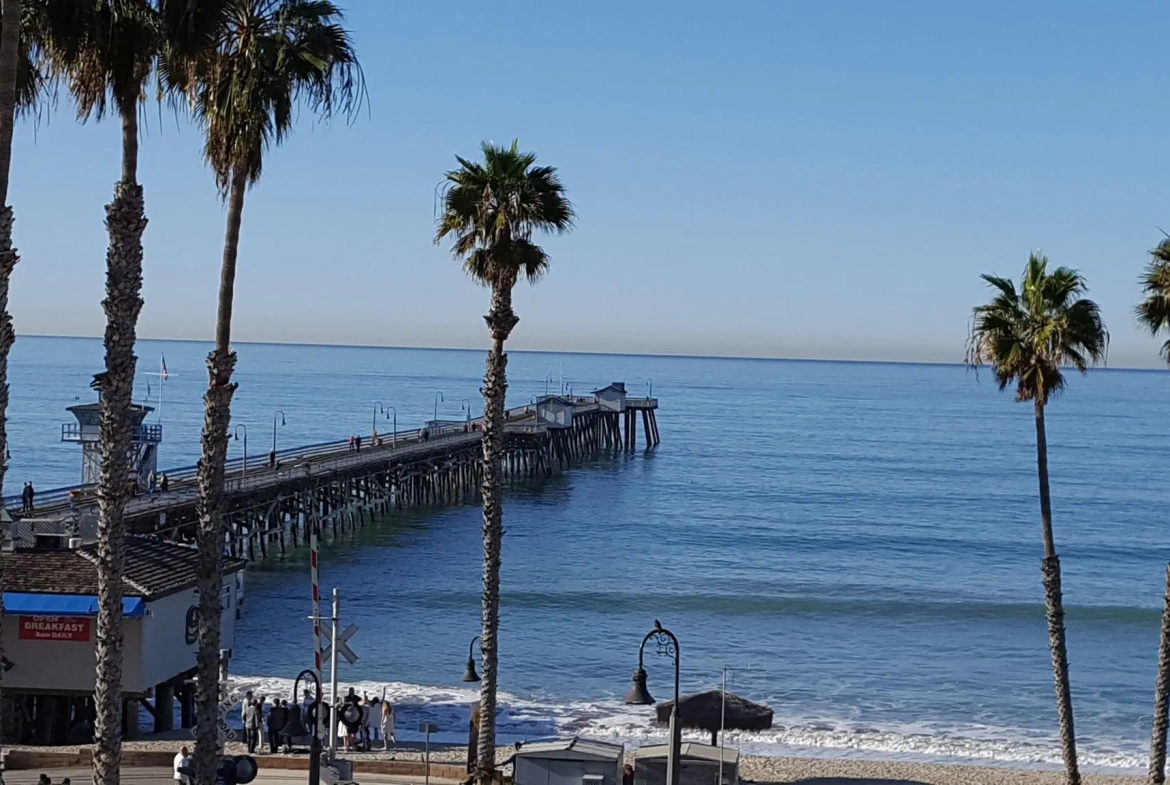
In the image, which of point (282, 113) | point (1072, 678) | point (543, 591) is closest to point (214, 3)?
point (282, 113)

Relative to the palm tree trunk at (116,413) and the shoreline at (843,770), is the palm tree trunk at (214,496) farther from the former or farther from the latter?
the shoreline at (843,770)

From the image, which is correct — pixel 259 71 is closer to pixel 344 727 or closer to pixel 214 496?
pixel 214 496

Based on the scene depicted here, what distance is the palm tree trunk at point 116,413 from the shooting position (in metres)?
12.5

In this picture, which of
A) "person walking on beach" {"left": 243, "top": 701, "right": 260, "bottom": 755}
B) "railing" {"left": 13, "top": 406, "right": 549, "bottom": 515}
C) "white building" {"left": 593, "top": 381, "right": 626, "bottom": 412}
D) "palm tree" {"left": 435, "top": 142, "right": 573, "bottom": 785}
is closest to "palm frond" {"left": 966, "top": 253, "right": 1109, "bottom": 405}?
"palm tree" {"left": 435, "top": 142, "right": 573, "bottom": 785}

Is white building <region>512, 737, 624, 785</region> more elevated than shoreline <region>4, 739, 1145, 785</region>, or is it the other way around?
white building <region>512, 737, 624, 785</region>

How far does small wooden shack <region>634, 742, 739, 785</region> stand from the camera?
19188mm

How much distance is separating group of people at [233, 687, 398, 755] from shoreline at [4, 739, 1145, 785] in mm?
390

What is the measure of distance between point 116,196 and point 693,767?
38.2 feet

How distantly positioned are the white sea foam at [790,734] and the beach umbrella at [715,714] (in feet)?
11.3

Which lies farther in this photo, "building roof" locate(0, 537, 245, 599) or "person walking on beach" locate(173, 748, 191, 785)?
"building roof" locate(0, 537, 245, 599)

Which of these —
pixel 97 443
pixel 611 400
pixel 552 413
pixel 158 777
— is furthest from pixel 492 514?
pixel 611 400

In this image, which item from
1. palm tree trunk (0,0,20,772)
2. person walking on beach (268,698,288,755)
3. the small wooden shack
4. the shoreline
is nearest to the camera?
palm tree trunk (0,0,20,772)

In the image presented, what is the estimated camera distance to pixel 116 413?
41.5 ft

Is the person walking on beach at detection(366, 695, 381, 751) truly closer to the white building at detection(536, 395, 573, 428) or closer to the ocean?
the ocean
